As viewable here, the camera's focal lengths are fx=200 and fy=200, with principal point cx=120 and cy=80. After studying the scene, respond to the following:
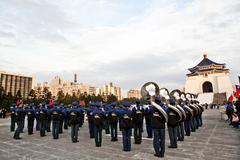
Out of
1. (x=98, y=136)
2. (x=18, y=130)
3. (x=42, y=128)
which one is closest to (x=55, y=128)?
(x=42, y=128)

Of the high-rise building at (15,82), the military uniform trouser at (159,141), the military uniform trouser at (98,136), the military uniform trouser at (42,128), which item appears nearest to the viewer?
the military uniform trouser at (159,141)

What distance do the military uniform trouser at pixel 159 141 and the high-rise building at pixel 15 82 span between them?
489ft

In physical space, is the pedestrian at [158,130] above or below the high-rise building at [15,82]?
below

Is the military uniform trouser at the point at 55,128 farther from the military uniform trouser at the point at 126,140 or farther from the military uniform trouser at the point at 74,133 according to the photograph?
the military uniform trouser at the point at 126,140

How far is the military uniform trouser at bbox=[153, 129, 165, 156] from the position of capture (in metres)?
6.98

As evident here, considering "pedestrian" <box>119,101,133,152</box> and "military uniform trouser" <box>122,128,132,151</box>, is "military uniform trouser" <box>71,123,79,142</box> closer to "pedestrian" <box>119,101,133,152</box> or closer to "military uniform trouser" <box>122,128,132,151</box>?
"pedestrian" <box>119,101,133,152</box>

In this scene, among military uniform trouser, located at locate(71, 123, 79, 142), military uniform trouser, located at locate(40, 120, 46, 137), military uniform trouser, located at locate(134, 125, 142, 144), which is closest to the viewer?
military uniform trouser, located at locate(134, 125, 142, 144)

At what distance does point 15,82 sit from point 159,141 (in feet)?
512

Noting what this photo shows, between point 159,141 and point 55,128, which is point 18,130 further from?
point 159,141

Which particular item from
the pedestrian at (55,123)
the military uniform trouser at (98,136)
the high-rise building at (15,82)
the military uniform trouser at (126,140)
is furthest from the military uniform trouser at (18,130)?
the high-rise building at (15,82)

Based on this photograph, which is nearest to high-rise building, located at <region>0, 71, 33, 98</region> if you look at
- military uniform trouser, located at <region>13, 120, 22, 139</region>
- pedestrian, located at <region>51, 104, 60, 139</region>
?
military uniform trouser, located at <region>13, 120, 22, 139</region>

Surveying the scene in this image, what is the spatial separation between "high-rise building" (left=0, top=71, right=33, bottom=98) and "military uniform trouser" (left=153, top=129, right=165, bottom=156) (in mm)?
149104

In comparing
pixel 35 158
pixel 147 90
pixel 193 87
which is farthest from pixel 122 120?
pixel 193 87

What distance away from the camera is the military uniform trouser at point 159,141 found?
22.9 feet
